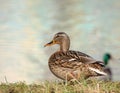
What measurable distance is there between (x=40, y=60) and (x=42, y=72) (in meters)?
1.26

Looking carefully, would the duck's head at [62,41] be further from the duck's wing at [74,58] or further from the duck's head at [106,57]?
the duck's head at [106,57]

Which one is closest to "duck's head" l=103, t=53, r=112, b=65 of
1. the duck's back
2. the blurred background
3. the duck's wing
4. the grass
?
the blurred background

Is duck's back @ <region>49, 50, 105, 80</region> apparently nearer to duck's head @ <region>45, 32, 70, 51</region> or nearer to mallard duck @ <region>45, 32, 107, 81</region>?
mallard duck @ <region>45, 32, 107, 81</region>

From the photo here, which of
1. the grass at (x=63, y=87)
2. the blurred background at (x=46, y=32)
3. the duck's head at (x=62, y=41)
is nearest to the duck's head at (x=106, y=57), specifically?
the blurred background at (x=46, y=32)

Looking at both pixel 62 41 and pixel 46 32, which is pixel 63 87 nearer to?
pixel 62 41

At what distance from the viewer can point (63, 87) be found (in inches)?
338

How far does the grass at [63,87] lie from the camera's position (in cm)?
834

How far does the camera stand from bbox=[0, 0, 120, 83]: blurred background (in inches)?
506

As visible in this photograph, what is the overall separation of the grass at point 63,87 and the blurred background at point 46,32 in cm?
36

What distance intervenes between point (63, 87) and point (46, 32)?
28.8ft

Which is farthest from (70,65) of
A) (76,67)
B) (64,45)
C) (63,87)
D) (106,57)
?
(106,57)

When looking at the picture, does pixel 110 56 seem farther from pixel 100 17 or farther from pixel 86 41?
pixel 100 17

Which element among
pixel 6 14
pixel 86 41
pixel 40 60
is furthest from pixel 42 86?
pixel 6 14

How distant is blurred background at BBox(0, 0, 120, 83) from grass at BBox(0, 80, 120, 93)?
0.36 metres
